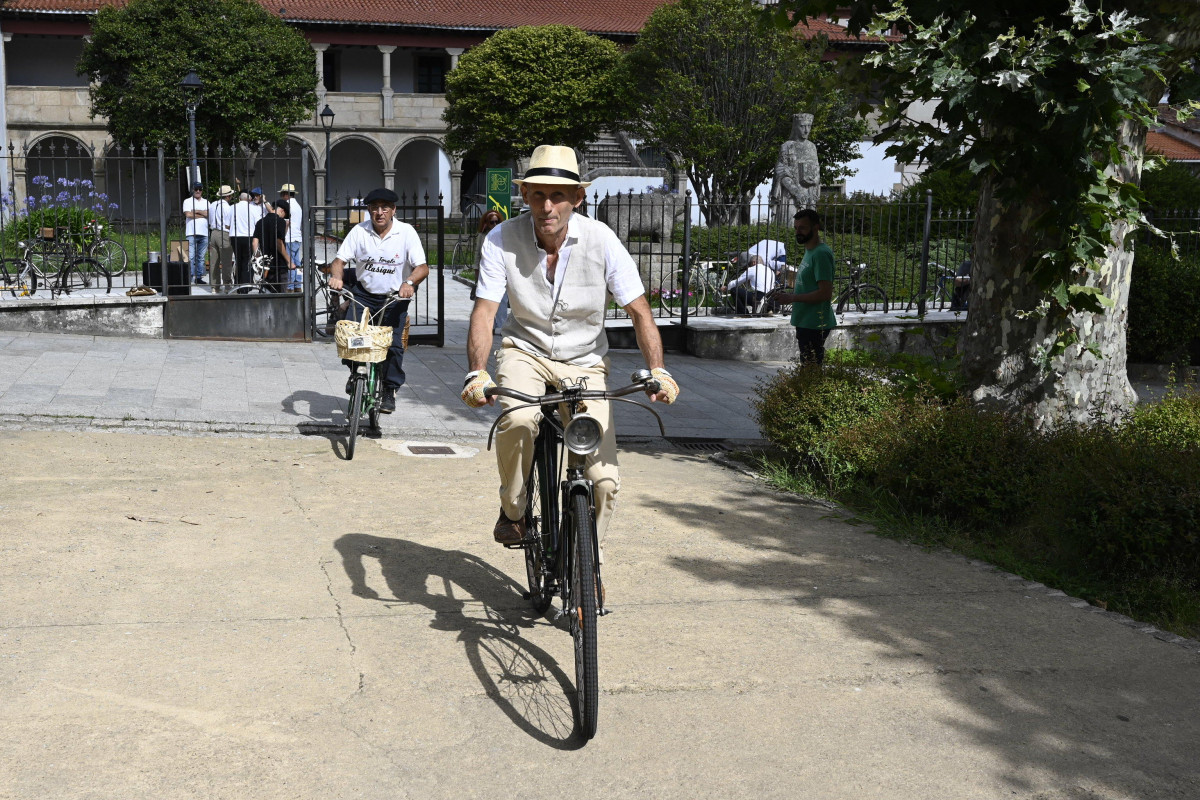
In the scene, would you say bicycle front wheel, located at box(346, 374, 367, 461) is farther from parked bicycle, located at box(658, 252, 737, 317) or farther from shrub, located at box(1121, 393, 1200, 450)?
parked bicycle, located at box(658, 252, 737, 317)

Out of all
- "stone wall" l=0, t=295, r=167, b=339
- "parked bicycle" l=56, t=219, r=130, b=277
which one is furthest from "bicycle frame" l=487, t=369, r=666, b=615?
"parked bicycle" l=56, t=219, r=130, b=277

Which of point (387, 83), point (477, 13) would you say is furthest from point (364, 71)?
point (477, 13)

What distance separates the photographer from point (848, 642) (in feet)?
15.3

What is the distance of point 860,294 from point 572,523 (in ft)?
41.6

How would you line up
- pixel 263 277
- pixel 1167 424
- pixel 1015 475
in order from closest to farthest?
pixel 1015 475 → pixel 1167 424 → pixel 263 277

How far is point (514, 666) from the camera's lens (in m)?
4.28

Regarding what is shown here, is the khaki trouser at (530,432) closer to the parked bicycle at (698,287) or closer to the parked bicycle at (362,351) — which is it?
the parked bicycle at (362,351)

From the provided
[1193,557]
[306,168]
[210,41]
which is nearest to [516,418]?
[1193,557]

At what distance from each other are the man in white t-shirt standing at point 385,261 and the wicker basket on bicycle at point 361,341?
1.67 ft

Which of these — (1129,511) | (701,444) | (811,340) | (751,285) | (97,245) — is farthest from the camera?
(97,245)

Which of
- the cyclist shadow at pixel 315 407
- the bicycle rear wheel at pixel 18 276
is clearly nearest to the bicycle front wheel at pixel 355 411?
the cyclist shadow at pixel 315 407

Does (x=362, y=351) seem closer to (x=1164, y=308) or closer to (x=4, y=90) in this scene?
(x=1164, y=308)

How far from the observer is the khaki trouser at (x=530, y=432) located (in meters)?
4.32

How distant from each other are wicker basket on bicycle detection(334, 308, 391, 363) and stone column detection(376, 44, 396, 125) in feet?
119
